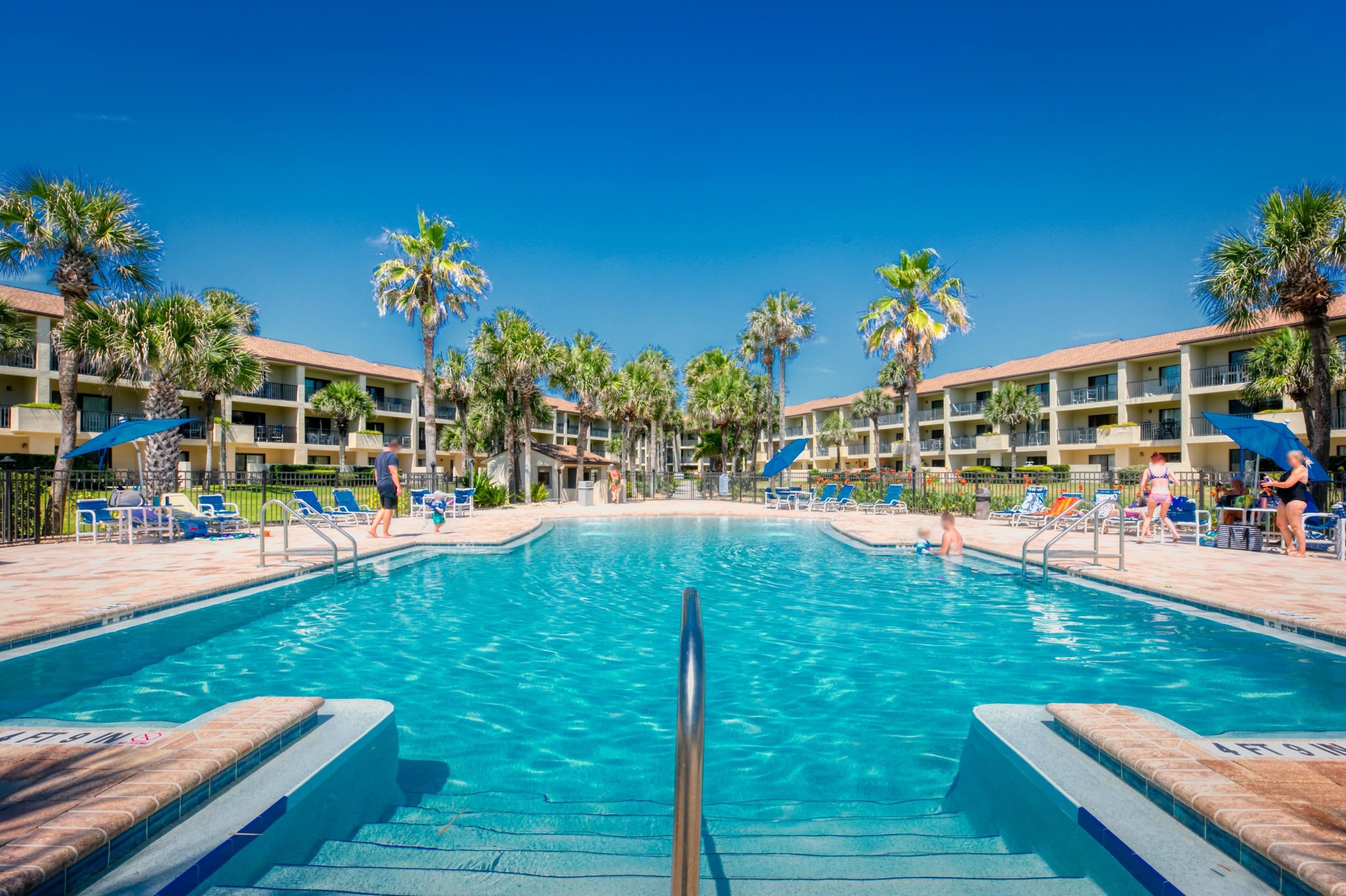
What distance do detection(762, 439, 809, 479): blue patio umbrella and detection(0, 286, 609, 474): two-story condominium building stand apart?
871 inches

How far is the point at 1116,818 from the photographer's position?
2732mm

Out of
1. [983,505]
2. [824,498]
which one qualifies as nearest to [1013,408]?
[824,498]

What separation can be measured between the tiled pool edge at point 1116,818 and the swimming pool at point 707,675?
0.44 m

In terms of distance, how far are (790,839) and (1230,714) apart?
10.9 feet

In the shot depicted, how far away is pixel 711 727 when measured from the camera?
4.60 m

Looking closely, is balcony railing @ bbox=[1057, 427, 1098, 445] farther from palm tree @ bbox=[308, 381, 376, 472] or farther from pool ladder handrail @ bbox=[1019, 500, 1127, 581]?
palm tree @ bbox=[308, 381, 376, 472]

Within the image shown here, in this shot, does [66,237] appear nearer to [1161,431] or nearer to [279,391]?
[279,391]

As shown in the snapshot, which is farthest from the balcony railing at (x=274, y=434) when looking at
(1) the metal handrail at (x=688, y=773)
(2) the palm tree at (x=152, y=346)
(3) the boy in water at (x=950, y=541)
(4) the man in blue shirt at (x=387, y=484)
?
(1) the metal handrail at (x=688, y=773)

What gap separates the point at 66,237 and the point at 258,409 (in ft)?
94.1

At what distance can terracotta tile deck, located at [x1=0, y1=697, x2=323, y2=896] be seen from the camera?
7.28 feet

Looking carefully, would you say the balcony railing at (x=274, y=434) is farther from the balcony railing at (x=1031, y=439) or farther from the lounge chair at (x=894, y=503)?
the balcony railing at (x=1031, y=439)

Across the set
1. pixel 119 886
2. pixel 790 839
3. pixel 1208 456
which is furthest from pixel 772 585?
pixel 1208 456

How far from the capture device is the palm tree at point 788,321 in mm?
38562

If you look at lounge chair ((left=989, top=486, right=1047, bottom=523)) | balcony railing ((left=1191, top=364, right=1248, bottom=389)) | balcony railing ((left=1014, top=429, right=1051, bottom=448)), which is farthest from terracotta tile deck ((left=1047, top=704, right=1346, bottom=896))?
balcony railing ((left=1014, top=429, right=1051, bottom=448))
